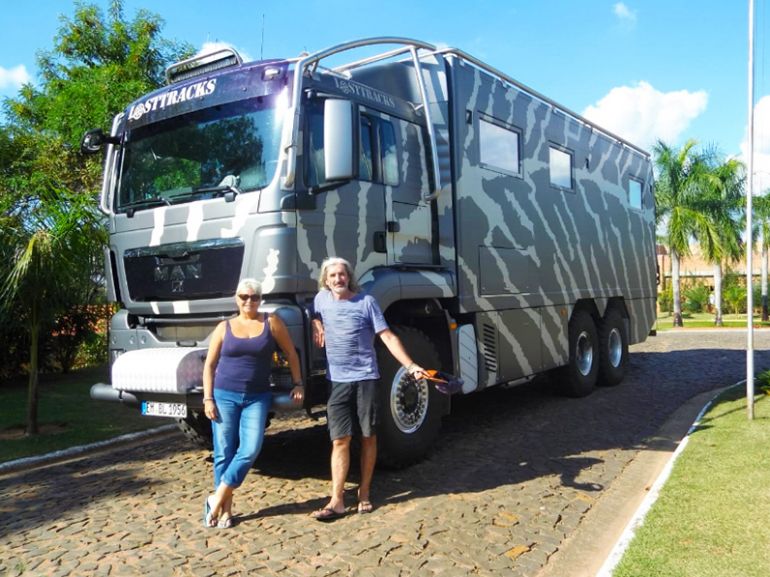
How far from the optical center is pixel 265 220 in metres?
5.01

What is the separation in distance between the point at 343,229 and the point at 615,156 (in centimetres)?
660

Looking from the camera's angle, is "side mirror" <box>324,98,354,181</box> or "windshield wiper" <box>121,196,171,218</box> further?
"windshield wiper" <box>121,196,171,218</box>

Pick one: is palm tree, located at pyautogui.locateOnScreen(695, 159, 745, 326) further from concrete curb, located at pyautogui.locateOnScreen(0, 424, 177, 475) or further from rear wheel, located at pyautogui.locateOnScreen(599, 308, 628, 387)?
concrete curb, located at pyautogui.locateOnScreen(0, 424, 177, 475)

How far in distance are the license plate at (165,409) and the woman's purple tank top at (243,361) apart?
1.97 feet

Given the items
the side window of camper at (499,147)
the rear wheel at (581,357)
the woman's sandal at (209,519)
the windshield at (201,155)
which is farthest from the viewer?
the rear wheel at (581,357)

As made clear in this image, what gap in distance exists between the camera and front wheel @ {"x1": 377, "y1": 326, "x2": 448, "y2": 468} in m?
5.52

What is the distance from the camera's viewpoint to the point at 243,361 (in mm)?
4605

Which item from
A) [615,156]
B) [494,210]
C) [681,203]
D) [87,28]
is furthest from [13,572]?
[681,203]

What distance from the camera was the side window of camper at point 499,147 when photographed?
7070 millimetres

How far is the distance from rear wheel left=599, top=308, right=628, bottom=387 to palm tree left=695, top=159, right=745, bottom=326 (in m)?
18.2

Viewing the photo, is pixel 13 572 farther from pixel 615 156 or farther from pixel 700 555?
pixel 615 156

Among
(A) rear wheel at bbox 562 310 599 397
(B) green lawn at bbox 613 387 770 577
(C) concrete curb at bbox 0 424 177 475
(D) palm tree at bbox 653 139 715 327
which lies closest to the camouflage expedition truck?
(A) rear wheel at bbox 562 310 599 397

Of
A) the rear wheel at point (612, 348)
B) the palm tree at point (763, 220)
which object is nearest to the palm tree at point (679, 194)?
the palm tree at point (763, 220)

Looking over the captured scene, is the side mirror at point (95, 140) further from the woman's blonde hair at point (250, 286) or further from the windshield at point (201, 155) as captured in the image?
the woman's blonde hair at point (250, 286)
